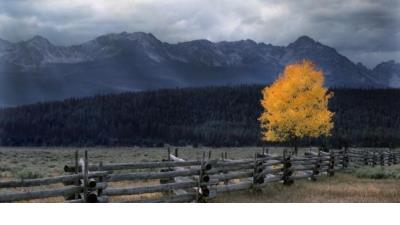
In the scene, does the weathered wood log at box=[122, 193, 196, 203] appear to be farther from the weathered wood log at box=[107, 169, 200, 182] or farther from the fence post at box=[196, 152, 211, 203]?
the weathered wood log at box=[107, 169, 200, 182]

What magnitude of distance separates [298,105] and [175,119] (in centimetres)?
8974

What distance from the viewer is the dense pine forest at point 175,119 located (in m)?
99.5

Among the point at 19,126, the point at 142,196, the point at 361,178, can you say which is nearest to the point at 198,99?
the point at 19,126

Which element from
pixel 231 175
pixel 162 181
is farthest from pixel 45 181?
pixel 231 175

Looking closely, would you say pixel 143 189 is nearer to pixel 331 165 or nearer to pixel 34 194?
pixel 34 194

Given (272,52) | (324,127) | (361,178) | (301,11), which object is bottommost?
(361,178)

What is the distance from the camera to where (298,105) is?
29.8 metres

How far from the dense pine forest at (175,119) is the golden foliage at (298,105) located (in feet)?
188

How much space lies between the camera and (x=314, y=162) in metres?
21.0

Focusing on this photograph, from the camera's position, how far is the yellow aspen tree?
29.7 metres

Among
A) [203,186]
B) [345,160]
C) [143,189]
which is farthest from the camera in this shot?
[345,160]
